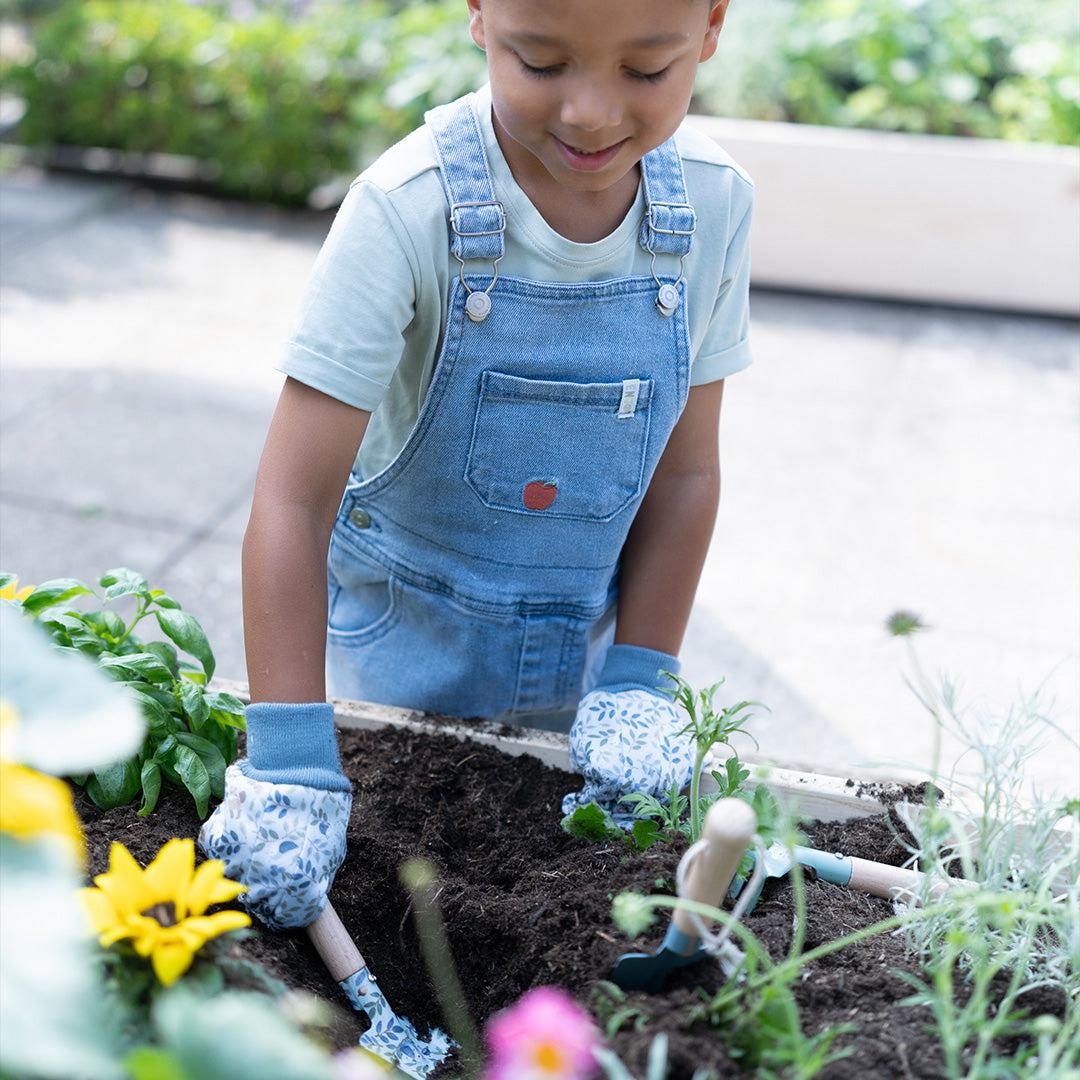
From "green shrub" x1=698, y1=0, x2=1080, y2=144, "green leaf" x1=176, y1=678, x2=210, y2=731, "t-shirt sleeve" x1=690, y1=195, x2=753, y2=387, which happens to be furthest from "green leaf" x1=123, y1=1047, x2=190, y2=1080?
"green shrub" x1=698, y1=0, x2=1080, y2=144

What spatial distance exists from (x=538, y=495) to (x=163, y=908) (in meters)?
0.72

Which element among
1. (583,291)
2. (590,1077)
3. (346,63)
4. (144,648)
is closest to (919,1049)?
(590,1077)

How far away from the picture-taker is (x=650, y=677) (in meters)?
1.65

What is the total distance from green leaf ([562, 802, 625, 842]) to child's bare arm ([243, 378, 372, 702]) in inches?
11.5

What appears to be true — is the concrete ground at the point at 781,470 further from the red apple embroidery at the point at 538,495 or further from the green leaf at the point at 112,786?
the green leaf at the point at 112,786

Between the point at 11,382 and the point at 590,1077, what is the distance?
3301mm

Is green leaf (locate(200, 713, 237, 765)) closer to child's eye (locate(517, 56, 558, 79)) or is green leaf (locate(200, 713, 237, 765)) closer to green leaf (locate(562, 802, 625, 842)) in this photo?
green leaf (locate(562, 802, 625, 842))

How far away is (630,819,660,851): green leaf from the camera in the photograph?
1.32m

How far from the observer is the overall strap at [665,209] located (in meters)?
1.51

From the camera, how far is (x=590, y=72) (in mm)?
1190

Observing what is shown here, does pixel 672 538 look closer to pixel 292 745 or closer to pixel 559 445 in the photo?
pixel 559 445

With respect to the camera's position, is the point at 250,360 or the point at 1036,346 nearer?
the point at 250,360

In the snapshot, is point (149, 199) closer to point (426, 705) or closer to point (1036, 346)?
point (1036, 346)

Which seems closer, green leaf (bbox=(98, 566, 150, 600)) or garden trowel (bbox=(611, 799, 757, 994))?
garden trowel (bbox=(611, 799, 757, 994))
